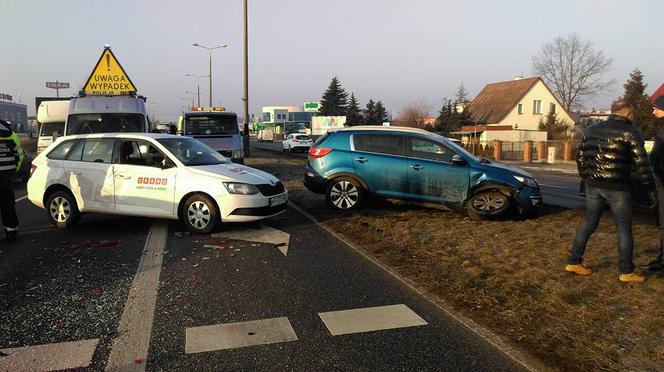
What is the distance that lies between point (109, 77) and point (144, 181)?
8.95 m

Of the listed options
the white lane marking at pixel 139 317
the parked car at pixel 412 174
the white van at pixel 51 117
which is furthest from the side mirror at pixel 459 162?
the white van at pixel 51 117

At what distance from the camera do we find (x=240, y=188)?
7.39 meters

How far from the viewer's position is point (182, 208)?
7.46 metres

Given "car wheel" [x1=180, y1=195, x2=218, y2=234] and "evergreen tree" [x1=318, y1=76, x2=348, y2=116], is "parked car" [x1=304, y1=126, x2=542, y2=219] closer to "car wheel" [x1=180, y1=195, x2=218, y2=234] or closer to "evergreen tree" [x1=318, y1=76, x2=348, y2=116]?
"car wheel" [x1=180, y1=195, x2=218, y2=234]

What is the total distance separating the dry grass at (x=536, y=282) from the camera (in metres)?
3.69

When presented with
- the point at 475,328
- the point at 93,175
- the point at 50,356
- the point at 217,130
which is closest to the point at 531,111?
the point at 217,130

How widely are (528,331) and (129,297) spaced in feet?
11.8

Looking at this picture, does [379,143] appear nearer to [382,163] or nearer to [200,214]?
[382,163]

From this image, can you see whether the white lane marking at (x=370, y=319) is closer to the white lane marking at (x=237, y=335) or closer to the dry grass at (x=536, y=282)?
the white lane marking at (x=237, y=335)

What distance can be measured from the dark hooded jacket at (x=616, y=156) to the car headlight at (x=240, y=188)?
178 inches

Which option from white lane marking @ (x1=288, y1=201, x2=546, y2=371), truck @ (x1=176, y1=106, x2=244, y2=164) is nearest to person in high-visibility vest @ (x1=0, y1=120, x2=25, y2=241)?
white lane marking @ (x1=288, y1=201, x2=546, y2=371)

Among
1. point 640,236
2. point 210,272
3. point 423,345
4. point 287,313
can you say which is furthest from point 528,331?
point 640,236

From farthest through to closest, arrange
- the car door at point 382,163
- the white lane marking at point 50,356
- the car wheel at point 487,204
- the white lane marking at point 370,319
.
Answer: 1. the car door at point 382,163
2. the car wheel at point 487,204
3. the white lane marking at point 370,319
4. the white lane marking at point 50,356

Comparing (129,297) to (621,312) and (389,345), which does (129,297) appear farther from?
(621,312)
